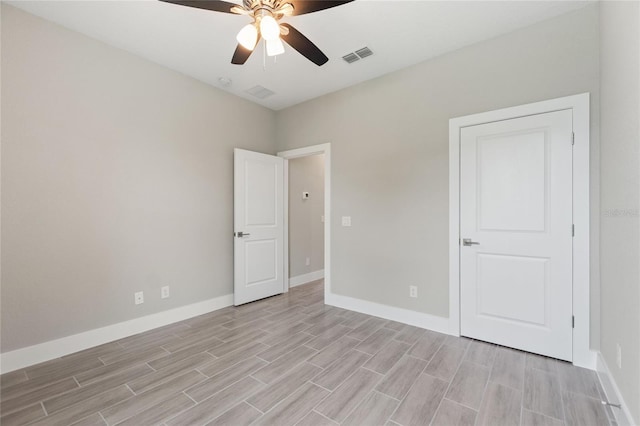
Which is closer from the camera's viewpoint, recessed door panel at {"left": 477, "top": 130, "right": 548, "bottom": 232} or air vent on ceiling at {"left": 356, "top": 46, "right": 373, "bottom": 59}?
recessed door panel at {"left": 477, "top": 130, "right": 548, "bottom": 232}

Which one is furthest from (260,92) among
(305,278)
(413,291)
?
(413,291)

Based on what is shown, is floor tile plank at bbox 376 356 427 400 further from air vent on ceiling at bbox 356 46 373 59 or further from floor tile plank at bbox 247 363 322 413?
air vent on ceiling at bbox 356 46 373 59

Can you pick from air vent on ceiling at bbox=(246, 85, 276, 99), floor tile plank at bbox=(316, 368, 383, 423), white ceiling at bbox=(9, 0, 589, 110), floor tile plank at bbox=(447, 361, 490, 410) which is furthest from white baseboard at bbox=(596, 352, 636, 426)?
air vent on ceiling at bbox=(246, 85, 276, 99)

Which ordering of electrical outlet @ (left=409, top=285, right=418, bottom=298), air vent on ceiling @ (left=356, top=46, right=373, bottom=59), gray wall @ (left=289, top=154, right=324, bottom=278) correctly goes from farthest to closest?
gray wall @ (left=289, top=154, right=324, bottom=278) < electrical outlet @ (left=409, top=285, right=418, bottom=298) < air vent on ceiling @ (left=356, top=46, right=373, bottom=59)

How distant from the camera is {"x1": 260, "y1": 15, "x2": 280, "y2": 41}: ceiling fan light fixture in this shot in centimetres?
168

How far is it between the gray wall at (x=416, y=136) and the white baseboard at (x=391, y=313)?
7 centimetres

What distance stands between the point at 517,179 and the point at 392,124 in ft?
4.61

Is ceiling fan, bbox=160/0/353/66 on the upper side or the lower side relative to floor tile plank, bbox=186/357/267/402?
upper

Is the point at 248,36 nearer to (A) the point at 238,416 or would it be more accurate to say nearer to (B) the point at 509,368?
(A) the point at 238,416

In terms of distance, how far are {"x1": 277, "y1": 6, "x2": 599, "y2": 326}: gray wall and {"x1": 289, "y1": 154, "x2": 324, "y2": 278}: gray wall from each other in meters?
0.84

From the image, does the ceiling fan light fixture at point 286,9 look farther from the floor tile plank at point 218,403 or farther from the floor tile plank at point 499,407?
the floor tile plank at point 499,407

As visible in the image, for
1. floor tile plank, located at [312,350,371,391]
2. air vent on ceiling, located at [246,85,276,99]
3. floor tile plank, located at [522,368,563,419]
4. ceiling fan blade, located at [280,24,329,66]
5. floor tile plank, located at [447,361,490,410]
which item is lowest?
floor tile plank, located at [312,350,371,391]

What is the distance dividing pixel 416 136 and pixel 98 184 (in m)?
3.27

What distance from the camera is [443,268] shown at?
2.87 metres
